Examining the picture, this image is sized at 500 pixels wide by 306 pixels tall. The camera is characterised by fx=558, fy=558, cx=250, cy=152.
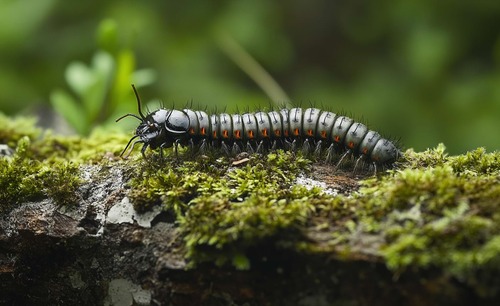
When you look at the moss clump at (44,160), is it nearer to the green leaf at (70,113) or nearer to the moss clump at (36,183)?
the moss clump at (36,183)

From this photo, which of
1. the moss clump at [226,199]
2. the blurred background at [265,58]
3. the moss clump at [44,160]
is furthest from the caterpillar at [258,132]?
the blurred background at [265,58]

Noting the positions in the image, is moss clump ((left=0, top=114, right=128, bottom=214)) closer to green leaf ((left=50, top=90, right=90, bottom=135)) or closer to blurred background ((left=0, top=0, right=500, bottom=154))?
green leaf ((left=50, top=90, right=90, bottom=135))

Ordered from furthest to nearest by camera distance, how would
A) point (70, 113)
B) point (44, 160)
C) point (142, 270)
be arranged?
point (70, 113)
point (44, 160)
point (142, 270)

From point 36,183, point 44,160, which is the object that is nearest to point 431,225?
point 36,183

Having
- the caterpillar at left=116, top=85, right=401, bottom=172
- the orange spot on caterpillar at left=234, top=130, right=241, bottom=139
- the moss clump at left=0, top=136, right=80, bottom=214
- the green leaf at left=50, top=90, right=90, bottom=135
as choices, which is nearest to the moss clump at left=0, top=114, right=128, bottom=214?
the moss clump at left=0, top=136, right=80, bottom=214

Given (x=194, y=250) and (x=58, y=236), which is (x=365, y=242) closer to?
(x=194, y=250)

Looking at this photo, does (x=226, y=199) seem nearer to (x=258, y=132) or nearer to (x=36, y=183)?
(x=258, y=132)

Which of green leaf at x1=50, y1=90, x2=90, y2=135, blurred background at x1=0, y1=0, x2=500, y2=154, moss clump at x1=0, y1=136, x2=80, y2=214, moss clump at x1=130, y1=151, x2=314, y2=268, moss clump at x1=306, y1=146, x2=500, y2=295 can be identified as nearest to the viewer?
moss clump at x1=306, y1=146, x2=500, y2=295
